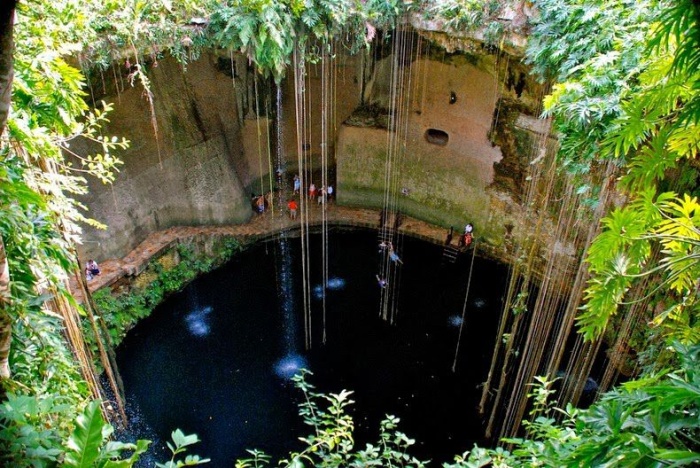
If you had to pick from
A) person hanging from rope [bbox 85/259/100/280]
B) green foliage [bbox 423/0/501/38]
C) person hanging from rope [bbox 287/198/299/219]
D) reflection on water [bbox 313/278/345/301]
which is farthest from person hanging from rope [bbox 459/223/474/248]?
person hanging from rope [bbox 85/259/100/280]

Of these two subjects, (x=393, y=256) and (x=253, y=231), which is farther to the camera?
(x=253, y=231)

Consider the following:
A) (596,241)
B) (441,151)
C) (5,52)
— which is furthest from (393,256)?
(5,52)

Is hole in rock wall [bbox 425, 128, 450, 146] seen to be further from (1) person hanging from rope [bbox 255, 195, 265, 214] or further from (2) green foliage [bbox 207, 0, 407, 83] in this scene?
(1) person hanging from rope [bbox 255, 195, 265, 214]

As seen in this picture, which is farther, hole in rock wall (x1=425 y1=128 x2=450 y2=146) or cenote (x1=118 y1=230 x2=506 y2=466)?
hole in rock wall (x1=425 y1=128 x2=450 y2=146)

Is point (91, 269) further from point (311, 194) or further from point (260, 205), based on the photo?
point (311, 194)

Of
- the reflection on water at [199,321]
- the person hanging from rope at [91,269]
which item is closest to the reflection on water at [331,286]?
the reflection on water at [199,321]
